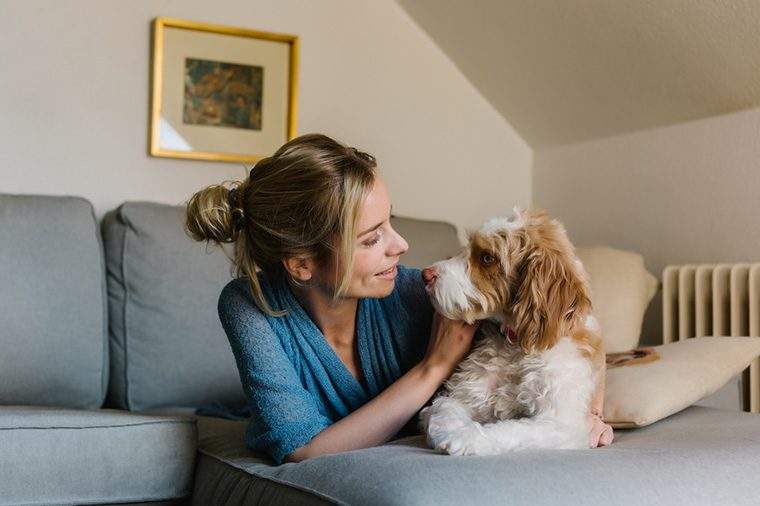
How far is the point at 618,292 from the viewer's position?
2984 millimetres

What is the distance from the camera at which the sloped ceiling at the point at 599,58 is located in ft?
9.53

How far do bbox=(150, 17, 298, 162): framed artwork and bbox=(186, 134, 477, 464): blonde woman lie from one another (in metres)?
1.49

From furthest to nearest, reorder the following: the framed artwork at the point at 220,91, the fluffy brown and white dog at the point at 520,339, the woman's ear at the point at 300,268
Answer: the framed artwork at the point at 220,91, the woman's ear at the point at 300,268, the fluffy brown and white dog at the point at 520,339

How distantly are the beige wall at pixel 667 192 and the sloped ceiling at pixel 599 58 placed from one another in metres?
0.07

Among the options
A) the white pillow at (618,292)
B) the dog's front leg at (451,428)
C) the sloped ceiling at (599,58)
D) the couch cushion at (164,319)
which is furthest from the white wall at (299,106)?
the dog's front leg at (451,428)

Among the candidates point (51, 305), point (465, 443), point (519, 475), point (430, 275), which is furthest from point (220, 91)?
point (519, 475)

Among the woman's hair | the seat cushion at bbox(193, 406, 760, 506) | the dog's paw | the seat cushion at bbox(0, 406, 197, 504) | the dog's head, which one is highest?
the woman's hair

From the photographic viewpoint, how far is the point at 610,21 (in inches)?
124

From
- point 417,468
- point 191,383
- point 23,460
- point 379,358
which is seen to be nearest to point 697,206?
point 379,358

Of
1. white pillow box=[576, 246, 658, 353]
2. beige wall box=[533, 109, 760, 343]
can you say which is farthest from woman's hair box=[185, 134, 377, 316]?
beige wall box=[533, 109, 760, 343]

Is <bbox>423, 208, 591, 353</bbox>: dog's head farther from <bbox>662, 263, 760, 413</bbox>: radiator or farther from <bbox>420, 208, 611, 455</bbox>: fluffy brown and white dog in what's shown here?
<bbox>662, 263, 760, 413</bbox>: radiator

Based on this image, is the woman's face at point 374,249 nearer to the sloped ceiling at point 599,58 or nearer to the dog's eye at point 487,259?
the dog's eye at point 487,259

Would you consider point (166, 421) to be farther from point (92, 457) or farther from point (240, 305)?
point (240, 305)

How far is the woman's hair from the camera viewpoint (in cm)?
191
